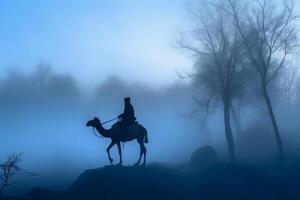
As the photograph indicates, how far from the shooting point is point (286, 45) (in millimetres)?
48312

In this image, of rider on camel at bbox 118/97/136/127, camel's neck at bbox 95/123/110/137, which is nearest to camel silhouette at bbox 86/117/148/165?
camel's neck at bbox 95/123/110/137

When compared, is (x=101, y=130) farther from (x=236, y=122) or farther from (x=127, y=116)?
(x=236, y=122)

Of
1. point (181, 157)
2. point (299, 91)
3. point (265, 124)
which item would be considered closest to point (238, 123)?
point (265, 124)

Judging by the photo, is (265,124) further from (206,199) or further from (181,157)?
(206,199)

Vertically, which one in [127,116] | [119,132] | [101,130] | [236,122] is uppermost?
[236,122]

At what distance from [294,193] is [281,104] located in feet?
158

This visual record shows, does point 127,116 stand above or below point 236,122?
below

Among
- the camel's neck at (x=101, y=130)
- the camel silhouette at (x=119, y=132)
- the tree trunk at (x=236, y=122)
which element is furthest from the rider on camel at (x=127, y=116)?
the tree trunk at (x=236, y=122)

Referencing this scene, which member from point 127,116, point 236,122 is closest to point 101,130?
point 127,116

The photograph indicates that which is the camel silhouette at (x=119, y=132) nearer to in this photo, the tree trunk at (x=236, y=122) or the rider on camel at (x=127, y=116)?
the rider on camel at (x=127, y=116)

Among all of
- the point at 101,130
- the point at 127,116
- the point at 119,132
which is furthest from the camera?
the point at 101,130

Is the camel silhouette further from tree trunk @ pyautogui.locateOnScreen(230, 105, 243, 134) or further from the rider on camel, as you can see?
tree trunk @ pyautogui.locateOnScreen(230, 105, 243, 134)

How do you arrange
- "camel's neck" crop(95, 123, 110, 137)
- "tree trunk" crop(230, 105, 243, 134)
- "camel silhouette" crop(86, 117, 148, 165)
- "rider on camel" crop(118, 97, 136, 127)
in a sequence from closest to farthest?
"rider on camel" crop(118, 97, 136, 127), "camel silhouette" crop(86, 117, 148, 165), "camel's neck" crop(95, 123, 110, 137), "tree trunk" crop(230, 105, 243, 134)

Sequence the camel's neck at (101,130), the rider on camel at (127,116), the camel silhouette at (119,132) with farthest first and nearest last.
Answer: the camel's neck at (101,130) < the camel silhouette at (119,132) < the rider on camel at (127,116)
